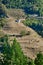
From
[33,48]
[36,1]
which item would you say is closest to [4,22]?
[33,48]

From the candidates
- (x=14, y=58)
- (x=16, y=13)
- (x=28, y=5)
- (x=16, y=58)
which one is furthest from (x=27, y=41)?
(x=28, y=5)

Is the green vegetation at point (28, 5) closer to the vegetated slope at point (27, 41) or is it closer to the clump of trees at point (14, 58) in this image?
the vegetated slope at point (27, 41)

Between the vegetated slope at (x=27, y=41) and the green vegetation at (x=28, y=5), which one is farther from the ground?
the vegetated slope at (x=27, y=41)

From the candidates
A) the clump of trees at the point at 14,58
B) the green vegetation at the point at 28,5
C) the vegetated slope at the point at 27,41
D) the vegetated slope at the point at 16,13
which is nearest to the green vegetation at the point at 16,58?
the clump of trees at the point at 14,58

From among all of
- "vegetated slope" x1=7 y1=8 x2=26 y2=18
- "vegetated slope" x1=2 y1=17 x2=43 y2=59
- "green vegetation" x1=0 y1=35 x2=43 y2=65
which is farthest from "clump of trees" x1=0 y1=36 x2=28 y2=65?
"vegetated slope" x1=7 y1=8 x2=26 y2=18

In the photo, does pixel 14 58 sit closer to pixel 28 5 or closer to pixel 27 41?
pixel 27 41

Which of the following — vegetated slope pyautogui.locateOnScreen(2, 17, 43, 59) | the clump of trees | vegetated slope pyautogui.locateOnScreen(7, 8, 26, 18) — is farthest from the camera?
vegetated slope pyautogui.locateOnScreen(7, 8, 26, 18)

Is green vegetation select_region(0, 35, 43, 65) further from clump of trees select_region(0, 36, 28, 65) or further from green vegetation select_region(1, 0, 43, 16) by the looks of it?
green vegetation select_region(1, 0, 43, 16)

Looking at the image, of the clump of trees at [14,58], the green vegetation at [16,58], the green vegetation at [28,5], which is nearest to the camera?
the green vegetation at [16,58]

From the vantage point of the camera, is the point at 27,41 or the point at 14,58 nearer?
the point at 14,58
